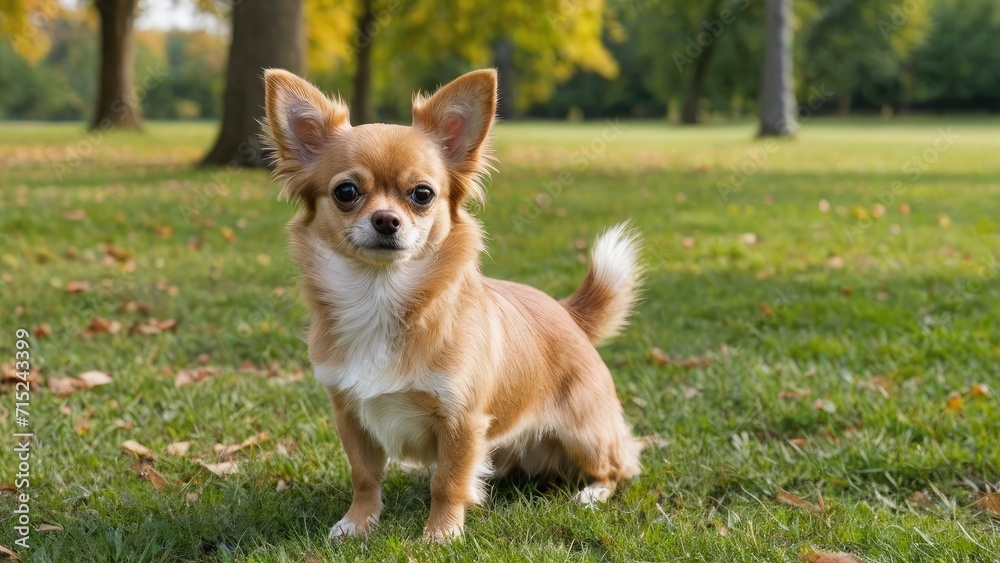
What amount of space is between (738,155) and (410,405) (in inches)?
609

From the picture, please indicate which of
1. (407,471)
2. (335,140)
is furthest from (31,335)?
(335,140)

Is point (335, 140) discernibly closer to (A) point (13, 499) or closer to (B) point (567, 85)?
(A) point (13, 499)

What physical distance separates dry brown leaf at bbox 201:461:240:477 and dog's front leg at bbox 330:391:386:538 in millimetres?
632

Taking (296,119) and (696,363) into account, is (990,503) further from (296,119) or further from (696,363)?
(296,119)

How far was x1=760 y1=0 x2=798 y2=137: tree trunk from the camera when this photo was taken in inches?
836

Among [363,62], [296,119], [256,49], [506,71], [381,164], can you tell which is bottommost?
[381,164]

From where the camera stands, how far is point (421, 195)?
8.80ft

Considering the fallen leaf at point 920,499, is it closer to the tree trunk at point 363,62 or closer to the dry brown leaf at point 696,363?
the dry brown leaf at point 696,363

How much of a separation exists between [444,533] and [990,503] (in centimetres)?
195

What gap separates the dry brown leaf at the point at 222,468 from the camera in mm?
3275

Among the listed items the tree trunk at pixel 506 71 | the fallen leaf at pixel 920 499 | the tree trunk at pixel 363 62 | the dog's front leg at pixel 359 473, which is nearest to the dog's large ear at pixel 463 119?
the dog's front leg at pixel 359 473

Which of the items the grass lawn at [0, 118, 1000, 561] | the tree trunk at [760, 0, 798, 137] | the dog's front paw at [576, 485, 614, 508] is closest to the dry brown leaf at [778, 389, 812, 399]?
the grass lawn at [0, 118, 1000, 561]

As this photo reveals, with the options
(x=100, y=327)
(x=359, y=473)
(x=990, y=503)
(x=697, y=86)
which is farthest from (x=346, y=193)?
(x=697, y=86)

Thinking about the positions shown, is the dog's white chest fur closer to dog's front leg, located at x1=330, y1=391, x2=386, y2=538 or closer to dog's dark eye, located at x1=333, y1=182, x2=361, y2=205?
dog's front leg, located at x1=330, y1=391, x2=386, y2=538
